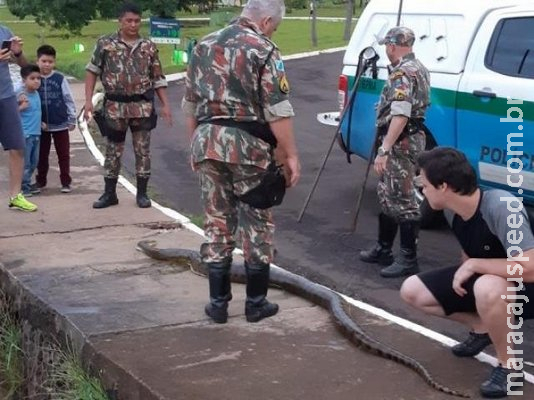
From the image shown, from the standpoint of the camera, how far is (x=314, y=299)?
226 inches

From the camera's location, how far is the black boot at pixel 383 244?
6990 mm

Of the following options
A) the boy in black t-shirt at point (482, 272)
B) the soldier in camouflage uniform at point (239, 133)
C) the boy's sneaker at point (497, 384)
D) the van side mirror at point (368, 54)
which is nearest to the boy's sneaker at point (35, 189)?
the van side mirror at point (368, 54)

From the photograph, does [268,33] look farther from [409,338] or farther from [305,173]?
[305,173]

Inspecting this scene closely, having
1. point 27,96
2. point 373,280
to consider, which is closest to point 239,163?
point 373,280

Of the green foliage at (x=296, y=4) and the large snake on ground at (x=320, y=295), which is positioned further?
the green foliage at (x=296, y=4)

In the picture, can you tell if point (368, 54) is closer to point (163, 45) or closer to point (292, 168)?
point (292, 168)

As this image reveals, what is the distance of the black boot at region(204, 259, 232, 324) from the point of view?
17.7 ft

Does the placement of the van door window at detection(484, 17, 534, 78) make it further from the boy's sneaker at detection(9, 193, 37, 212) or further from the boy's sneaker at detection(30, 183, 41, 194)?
the boy's sneaker at detection(30, 183, 41, 194)

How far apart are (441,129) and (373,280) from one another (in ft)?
5.74

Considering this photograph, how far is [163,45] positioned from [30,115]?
18276 millimetres

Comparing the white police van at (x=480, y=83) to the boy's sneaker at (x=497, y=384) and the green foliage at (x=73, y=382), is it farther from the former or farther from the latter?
the green foliage at (x=73, y=382)

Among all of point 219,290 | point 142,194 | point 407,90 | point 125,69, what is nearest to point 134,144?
point 142,194

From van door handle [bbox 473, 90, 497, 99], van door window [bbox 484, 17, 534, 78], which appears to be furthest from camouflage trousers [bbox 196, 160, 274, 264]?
van door window [bbox 484, 17, 534, 78]

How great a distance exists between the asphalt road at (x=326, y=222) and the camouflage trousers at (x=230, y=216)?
115 cm
